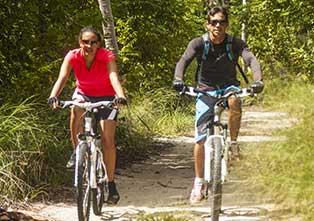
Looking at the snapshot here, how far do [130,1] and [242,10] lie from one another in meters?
2.53

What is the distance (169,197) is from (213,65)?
182cm

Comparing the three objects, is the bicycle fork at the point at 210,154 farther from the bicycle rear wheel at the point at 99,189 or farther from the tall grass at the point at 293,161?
the bicycle rear wheel at the point at 99,189

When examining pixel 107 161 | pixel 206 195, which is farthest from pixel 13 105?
pixel 206 195

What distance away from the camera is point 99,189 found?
6434 millimetres

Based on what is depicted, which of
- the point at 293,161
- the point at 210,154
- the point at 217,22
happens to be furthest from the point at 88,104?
the point at 293,161

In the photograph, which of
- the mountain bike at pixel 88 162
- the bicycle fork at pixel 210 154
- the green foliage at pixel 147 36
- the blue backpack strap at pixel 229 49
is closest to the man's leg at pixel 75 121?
the mountain bike at pixel 88 162

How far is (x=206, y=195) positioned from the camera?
6.79 metres

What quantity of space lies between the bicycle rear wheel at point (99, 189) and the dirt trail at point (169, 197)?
0.13 m

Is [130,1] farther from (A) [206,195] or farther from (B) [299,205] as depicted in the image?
(B) [299,205]

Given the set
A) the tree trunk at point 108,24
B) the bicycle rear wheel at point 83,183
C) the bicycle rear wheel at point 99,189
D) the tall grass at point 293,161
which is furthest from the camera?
the tree trunk at point 108,24

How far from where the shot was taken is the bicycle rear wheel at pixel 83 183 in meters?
5.89

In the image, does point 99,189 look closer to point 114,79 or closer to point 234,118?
point 114,79

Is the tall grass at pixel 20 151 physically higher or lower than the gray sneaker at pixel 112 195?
higher

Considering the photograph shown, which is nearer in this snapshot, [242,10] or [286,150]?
[286,150]
